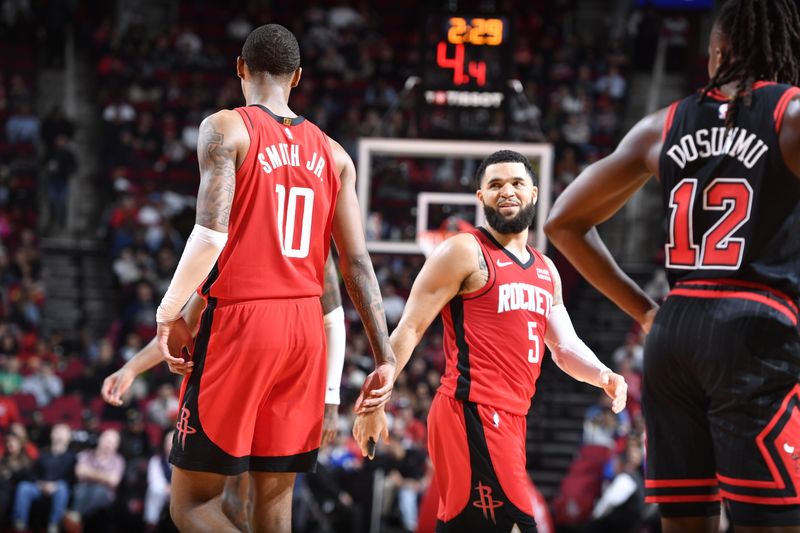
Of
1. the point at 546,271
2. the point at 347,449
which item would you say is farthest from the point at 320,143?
the point at 347,449

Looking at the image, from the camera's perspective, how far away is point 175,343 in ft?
13.1

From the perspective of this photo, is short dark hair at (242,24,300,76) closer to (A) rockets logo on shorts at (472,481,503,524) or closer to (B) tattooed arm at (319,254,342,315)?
(B) tattooed arm at (319,254,342,315)

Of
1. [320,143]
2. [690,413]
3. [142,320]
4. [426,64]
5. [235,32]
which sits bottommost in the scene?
[142,320]

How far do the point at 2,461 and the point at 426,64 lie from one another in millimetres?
5989

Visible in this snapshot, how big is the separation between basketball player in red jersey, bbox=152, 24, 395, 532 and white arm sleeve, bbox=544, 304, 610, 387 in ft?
3.42

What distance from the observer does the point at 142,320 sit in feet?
45.5

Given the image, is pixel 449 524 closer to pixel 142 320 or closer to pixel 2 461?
pixel 2 461

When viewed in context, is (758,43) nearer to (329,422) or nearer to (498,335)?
(498,335)

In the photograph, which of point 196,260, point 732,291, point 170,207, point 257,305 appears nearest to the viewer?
point 732,291

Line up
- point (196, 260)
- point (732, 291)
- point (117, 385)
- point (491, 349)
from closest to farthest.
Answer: point (732, 291)
point (196, 260)
point (117, 385)
point (491, 349)

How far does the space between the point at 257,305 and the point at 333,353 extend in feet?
2.05

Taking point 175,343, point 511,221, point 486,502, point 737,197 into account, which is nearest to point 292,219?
point 175,343

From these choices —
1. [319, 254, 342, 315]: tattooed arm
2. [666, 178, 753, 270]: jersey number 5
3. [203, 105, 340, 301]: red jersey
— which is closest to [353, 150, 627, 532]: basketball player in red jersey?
[319, 254, 342, 315]: tattooed arm

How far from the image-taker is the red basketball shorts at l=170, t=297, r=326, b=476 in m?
3.88
